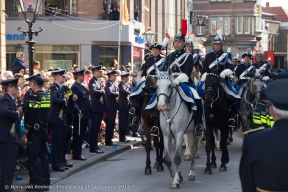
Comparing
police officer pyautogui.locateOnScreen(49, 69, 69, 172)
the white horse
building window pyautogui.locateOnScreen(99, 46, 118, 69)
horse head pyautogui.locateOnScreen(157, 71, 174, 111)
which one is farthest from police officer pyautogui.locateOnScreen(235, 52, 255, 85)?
building window pyautogui.locateOnScreen(99, 46, 118, 69)

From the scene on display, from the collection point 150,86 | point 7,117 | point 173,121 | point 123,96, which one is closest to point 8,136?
point 7,117

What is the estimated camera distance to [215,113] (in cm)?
1424

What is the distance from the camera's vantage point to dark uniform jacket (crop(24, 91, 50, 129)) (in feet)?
37.6

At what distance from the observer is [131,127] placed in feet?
76.6

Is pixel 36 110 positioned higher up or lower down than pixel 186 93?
lower down

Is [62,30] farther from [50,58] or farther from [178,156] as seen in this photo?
[178,156]

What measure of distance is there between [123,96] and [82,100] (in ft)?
15.6

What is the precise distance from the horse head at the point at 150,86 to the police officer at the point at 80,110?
207 centimetres

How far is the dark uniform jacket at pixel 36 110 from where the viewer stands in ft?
37.6

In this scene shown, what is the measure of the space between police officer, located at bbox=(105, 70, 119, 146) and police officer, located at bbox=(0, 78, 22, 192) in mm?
7833

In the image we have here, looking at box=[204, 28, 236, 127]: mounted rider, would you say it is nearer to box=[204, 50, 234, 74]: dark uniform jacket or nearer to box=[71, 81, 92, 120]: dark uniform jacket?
box=[204, 50, 234, 74]: dark uniform jacket

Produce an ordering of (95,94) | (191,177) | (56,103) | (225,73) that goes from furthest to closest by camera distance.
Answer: (95,94) → (225,73) → (56,103) → (191,177)

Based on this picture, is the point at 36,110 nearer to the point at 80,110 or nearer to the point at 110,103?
the point at 80,110

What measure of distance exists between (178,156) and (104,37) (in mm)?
25410
